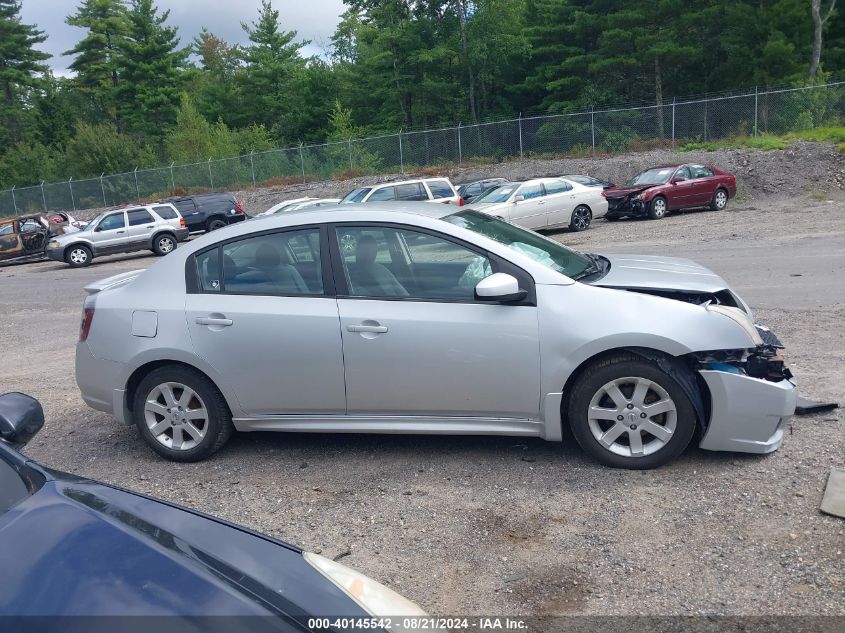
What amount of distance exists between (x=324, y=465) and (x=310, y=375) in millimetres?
657

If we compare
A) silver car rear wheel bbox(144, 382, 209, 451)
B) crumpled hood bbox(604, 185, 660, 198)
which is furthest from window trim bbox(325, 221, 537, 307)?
crumpled hood bbox(604, 185, 660, 198)

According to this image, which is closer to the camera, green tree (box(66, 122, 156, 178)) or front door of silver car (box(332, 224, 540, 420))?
front door of silver car (box(332, 224, 540, 420))

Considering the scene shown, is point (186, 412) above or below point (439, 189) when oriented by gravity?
below

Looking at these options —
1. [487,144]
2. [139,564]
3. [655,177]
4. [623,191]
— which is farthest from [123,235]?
[139,564]

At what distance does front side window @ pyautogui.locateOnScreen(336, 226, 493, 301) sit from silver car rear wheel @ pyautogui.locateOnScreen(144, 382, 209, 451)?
1.39 m

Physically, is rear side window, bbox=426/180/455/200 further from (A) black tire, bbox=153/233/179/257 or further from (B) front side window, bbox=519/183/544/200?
(A) black tire, bbox=153/233/179/257

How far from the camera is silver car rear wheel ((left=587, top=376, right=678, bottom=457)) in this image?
14.7 ft

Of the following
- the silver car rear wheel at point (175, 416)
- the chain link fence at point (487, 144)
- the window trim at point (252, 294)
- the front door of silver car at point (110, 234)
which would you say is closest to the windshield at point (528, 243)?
the window trim at point (252, 294)

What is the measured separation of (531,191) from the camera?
2108 centimetres

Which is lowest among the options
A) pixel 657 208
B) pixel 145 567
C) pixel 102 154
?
pixel 657 208

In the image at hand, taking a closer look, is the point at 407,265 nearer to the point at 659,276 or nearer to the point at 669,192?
the point at 659,276

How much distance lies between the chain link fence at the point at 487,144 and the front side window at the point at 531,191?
1424 cm

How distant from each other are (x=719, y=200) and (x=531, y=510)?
22699 mm

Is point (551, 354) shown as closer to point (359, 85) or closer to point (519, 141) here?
point (519, 141)
